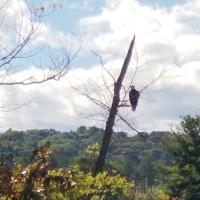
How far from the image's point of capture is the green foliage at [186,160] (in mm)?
32844

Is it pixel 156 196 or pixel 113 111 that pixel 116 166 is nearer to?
pixel 156 196

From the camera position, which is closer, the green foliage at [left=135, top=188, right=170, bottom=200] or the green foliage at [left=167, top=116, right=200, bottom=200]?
the green foliage at [left=135, top=188, right=170, bottom=200]

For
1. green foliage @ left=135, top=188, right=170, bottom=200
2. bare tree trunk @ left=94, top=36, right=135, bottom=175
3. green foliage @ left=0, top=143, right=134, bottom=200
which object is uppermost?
bare tree trunk @ left=94, top=36, right=135, bottom=175

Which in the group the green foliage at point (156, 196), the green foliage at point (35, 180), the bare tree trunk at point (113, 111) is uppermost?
the bare tree trunk at point (113, 111)

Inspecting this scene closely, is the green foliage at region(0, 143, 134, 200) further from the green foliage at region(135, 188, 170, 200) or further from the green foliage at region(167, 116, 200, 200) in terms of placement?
the green foliage at region(167, 116, 200, 200)

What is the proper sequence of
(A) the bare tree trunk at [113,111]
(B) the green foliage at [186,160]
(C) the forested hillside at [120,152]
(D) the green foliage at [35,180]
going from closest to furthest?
(D) the green foliage at [35,180], (C) the forested hillside at [120,152], (A) the bare tree trunk at [113,111], (B) the green foliage at [186,160]

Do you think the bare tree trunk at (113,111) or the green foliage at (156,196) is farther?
the green foliage at (156,196)

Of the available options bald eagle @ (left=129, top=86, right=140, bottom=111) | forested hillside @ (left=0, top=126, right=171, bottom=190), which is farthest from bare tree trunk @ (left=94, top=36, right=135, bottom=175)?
forested hillside @ (left=0, top=126, right=171, bottom=190)

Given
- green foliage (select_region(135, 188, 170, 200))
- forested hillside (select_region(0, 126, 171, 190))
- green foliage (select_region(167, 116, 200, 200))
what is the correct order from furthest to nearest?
1. green foliage (select_region(167, 116, 200, 200))
2. green foliage (select_region(135, 188, 170, 200))
3. forested hillside (select_region(0, 126, 171, 190))

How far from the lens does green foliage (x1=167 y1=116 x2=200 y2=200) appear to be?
32.8 meters

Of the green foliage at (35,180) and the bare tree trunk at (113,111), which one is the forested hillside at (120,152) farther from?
the bare tree trunk at (113,111)

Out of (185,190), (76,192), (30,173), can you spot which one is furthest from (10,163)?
(185,190)

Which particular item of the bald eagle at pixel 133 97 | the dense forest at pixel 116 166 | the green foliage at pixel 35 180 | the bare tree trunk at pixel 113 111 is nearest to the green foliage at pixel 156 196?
the dense forest at pixel 116 166

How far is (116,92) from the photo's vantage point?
13.3m
